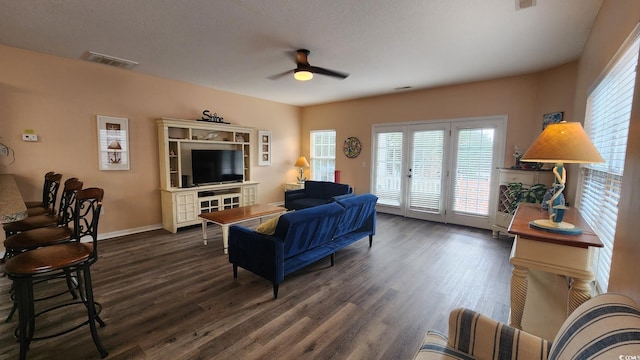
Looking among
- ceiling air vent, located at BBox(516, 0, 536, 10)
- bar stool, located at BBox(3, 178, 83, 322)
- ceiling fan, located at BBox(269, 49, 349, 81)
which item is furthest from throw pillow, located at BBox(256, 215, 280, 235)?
ceiling air vent, located at BBox(516, 0, 536, 10)

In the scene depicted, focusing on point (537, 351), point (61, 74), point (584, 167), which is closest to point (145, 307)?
point (537, 351)

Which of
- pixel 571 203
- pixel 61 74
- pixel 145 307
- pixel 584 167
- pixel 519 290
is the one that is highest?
pixel 61 74

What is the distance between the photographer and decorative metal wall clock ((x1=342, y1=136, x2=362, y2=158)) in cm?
662

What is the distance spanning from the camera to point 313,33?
2982mm

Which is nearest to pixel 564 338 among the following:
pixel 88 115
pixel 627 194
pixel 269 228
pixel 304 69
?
pixel 627 194

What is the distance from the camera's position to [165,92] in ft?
15.9

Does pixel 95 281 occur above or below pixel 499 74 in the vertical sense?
below

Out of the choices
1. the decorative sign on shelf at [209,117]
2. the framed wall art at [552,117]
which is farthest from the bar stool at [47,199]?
the framed wall art at [552,117]

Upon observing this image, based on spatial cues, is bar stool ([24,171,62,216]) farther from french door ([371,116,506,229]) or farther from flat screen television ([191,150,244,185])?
french door ([371,116,506,229])

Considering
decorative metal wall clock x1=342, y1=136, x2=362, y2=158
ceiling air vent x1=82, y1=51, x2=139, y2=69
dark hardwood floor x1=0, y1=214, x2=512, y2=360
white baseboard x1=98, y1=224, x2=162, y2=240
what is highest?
ceiling air vent x1=82, y1=51, x2=139, y2=69

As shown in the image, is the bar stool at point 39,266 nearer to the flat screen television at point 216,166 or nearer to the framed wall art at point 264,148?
the flat screen television at point 216,166

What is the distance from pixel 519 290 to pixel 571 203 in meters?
2.28

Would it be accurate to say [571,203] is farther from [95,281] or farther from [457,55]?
[95,281]

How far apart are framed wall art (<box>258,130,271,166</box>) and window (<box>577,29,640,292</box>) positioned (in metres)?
5.70
